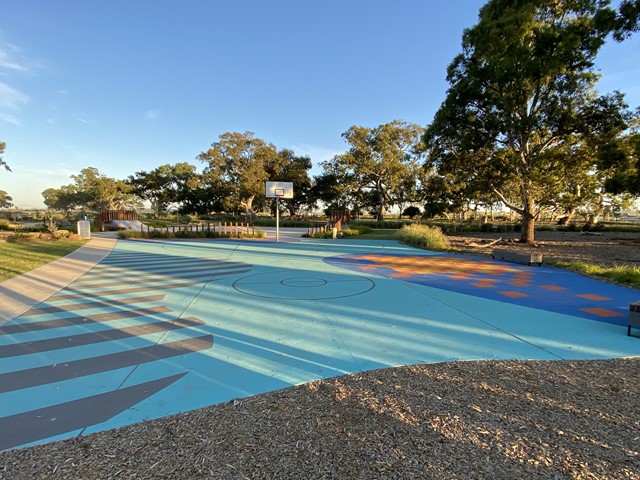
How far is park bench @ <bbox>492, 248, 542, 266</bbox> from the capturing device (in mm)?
10633

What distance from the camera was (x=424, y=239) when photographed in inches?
654

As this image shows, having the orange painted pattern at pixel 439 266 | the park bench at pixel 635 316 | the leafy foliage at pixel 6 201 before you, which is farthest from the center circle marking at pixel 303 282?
the leafy foliage at pixel 6 201

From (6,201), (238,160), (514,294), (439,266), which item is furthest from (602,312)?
(6,201)

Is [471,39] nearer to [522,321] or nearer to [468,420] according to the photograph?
[522,321]

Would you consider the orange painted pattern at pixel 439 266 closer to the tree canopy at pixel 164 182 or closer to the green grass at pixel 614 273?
the green grass at pixel 614 273

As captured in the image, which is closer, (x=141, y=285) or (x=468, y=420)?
(x=468, y=420)

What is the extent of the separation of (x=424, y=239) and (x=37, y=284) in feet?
48.9

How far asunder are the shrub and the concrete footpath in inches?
545

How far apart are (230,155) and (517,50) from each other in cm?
3614

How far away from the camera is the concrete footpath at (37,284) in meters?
5.81

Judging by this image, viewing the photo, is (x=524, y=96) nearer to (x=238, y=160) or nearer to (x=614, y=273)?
(x=614, y=273)

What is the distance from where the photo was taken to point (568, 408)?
8.80 ft

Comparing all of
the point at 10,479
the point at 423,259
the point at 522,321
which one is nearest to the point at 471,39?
the point at 423,259

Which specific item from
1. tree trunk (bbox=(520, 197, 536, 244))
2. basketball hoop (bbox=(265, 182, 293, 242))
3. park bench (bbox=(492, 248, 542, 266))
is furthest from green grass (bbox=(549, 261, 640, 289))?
basketball hoop (bbox=(265, 182, 293, 242))
